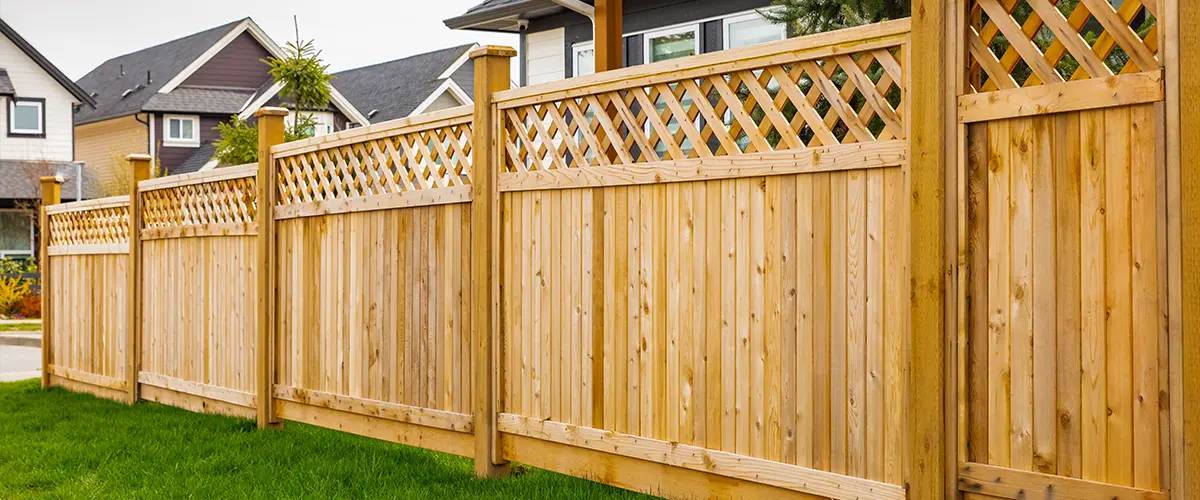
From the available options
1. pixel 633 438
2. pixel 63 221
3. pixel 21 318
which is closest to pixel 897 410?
pixel 633 438

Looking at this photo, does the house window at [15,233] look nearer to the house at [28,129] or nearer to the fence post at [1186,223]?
the house at [28,129]

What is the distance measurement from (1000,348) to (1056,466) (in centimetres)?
35

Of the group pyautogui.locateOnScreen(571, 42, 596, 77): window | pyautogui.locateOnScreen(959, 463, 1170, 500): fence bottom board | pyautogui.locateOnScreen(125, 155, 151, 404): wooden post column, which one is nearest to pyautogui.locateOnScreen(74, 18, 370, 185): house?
pyautogui.locateOnScreen(571, 42, 596, 77): window

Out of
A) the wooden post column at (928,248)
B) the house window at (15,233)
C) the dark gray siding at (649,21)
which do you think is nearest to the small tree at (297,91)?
the dark gray siding at (649,21)

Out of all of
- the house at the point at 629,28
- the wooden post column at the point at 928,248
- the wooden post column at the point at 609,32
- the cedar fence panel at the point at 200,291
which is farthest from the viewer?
the house at the point at 629,28

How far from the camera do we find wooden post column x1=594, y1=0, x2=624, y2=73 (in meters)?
7.00

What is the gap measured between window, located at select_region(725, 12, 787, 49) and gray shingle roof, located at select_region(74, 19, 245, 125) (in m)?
23.1

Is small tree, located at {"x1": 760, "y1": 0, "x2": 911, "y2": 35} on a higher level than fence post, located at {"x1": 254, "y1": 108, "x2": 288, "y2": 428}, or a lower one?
higher

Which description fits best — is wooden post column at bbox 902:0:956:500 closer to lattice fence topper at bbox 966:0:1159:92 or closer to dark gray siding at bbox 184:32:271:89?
lattice fence topper at bbox 966:0:1159:92

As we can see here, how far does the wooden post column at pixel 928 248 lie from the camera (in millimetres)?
3229

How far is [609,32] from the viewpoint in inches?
275

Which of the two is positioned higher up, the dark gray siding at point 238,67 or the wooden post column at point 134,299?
the dark gray siding at point 238,67

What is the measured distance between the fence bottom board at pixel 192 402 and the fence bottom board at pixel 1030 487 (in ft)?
15.6

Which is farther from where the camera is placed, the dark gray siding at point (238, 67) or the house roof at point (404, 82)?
the dark gray siding at point (238, 67)
